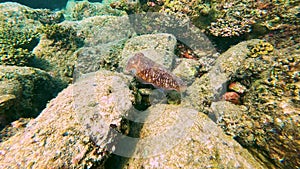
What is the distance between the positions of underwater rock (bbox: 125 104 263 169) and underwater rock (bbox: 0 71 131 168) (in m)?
0.60

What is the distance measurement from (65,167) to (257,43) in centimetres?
450

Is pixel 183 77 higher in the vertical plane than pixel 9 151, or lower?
higher

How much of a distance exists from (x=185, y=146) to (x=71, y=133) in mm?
1560

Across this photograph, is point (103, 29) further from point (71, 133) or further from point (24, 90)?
point (71, 133)

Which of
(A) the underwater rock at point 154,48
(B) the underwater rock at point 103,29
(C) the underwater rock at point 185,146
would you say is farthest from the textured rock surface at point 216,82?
(B) the underwater rock at point 103,29

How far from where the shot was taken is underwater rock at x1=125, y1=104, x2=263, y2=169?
2.05 metres

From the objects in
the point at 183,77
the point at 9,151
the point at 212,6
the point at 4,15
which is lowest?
the point at 9,151

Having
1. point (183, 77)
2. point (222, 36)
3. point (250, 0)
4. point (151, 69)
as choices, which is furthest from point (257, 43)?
point (151, 69)

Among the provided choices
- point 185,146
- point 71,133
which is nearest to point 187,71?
point 185,146

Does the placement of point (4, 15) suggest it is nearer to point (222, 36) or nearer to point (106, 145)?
point (106, 145)

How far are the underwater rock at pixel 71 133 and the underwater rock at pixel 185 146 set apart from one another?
1.96 ft

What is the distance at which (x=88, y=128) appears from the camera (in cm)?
203

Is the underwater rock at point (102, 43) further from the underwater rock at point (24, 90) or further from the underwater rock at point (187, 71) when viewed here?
the underwater rock at point (187, 71)

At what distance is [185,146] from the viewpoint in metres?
2.19
